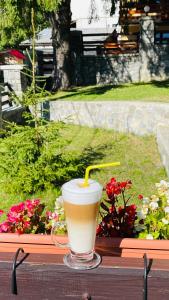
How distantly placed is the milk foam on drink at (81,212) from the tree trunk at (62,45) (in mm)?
12007

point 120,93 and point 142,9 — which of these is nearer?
point 120,93

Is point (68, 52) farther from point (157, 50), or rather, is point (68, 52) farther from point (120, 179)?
point (120, 179)

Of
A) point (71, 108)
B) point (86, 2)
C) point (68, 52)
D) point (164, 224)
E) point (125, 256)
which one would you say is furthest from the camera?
point (86, 2)

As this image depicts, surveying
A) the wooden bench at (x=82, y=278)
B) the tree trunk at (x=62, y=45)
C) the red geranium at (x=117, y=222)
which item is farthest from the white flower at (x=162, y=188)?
the tree trunk at (x=62, y=45)

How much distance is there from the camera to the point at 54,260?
1689mm

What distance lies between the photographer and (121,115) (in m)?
9.72

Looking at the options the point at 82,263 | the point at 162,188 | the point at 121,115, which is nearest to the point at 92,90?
the point at 121,115

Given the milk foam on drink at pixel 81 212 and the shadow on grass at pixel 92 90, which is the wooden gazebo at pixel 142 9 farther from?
the milk foam on drink at pixel 81 212

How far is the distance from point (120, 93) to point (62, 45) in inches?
119

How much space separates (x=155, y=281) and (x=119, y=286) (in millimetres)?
146

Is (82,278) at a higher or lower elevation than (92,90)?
higher

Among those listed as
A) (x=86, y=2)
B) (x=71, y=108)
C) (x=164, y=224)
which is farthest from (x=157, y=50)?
(x=86, y=2)

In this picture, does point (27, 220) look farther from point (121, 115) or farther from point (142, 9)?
point (142, 9)

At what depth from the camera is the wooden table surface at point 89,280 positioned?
1.59 meters
